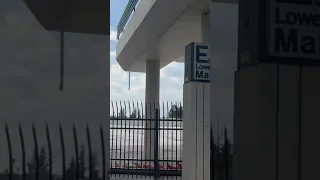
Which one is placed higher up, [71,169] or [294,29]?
[294,29]

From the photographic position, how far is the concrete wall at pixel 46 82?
437cm

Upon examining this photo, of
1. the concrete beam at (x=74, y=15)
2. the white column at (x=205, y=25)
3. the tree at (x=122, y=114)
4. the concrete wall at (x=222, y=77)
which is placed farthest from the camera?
the tree at (x=122, y=114)

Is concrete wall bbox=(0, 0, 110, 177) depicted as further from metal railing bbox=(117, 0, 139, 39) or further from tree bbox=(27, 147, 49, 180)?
metal railing bbox=(117, 0, 139, 39)

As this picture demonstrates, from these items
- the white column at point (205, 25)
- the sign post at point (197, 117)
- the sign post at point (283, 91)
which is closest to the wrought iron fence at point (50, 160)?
the sign post at point (283, 91)

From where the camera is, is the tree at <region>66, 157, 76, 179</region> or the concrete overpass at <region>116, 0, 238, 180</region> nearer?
the tree at <region>66, 157, 76, 179</region>

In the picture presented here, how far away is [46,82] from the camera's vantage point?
14.6ft

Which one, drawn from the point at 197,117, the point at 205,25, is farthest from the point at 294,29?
the point at 205,25

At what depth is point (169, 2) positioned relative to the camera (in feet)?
33.3

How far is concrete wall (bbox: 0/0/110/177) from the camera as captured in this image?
437 cm

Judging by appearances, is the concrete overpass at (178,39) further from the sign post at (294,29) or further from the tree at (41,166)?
the sign post at (294,29)

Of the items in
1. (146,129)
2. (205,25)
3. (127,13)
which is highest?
(127,13)

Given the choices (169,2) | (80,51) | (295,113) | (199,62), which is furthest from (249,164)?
(169,2)

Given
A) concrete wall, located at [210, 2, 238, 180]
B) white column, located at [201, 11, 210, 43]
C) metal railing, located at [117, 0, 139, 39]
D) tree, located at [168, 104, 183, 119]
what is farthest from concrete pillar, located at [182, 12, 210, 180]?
metal railing, located at [117, 0, 139, 39]

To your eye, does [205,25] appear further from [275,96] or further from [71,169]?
[275,96]
